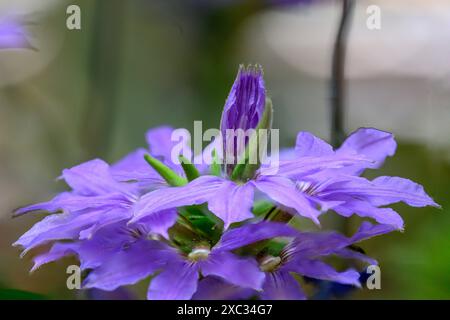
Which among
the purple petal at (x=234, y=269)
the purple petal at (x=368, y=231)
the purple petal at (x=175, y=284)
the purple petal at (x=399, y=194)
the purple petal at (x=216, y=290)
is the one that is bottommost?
the purple petal at (x=216, y=290)

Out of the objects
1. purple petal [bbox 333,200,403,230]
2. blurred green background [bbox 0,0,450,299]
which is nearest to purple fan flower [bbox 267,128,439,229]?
purple petal [bbox 333,200,403,230]

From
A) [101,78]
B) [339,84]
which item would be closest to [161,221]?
[339,84]

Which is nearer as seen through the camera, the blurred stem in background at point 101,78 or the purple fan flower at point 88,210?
the purple fan flower at point 88,210

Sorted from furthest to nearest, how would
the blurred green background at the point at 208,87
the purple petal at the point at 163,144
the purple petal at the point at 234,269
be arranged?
the blurred green background at the point at 208,87, the purple petal at the point at 163,144, the purple petal at the point at 234,269

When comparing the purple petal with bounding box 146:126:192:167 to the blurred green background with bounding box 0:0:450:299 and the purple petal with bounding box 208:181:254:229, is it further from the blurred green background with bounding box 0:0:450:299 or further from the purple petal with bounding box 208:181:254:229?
the blurred green background with bounding box 0:0:450:299

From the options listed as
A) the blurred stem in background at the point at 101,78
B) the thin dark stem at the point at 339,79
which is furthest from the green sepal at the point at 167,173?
the blurred stem in background at the point at 101,78

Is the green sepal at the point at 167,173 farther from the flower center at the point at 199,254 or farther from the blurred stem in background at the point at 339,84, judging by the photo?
the blurred stem in background at the point at 339,84

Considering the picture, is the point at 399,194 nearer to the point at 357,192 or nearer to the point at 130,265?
the point at 357,192

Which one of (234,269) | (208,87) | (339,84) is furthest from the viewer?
(208,87)
